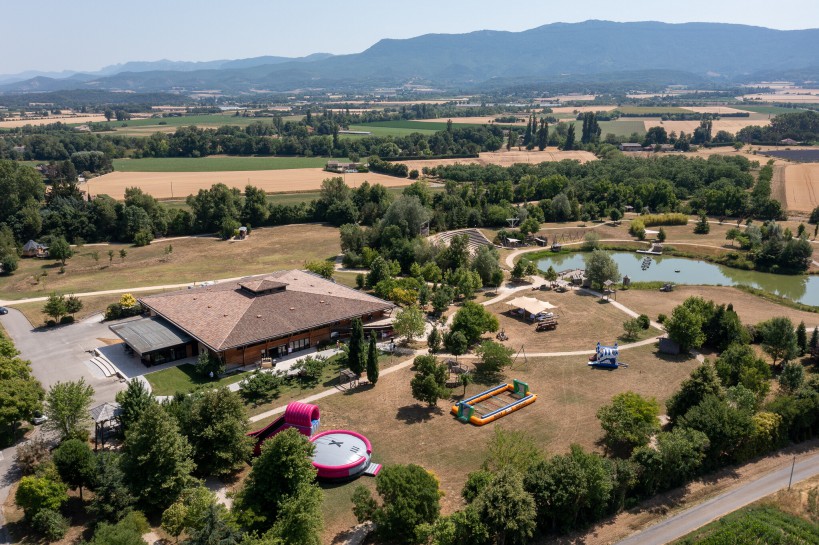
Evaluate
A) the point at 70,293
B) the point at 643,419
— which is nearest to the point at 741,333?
the point at 643,419

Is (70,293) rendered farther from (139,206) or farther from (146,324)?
(139,206)

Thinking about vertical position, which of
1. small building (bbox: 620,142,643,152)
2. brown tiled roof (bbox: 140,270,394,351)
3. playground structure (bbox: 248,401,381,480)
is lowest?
playground structure (bbox: 248,401,381,480)

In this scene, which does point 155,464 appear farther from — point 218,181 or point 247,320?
point 218,181

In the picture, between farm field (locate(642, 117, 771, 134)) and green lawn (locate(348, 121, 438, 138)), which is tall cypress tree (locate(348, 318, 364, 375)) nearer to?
green lawn (locate(348, 121, 438, 138))

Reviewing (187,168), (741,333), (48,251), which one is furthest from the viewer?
(187,168)

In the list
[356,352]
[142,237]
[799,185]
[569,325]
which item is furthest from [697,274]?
[142,237]

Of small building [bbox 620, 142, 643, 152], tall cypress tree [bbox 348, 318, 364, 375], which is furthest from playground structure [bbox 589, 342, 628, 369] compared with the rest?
small building [bbox 620, 142, 643, 152]
